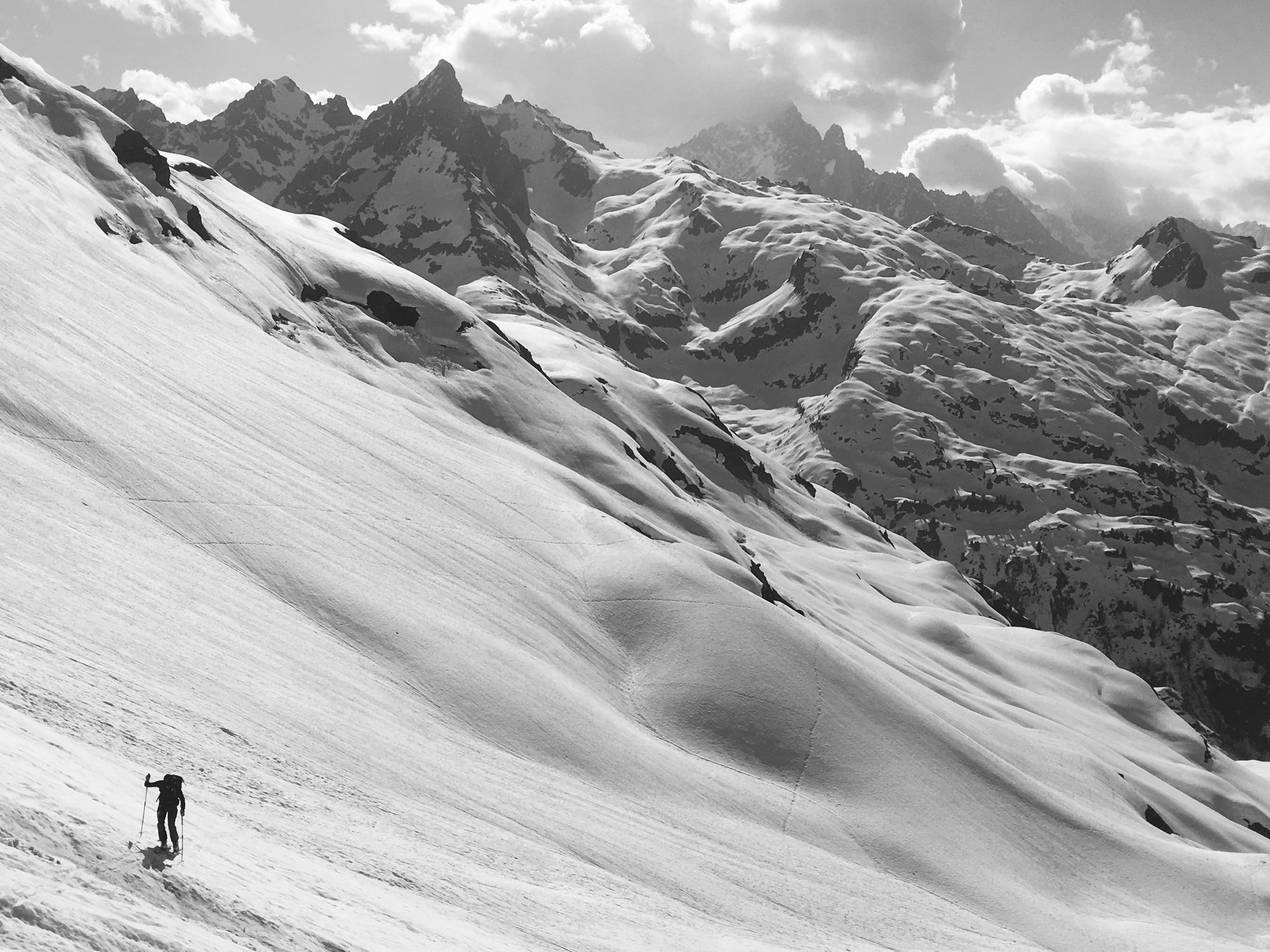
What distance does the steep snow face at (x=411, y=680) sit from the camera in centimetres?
2539

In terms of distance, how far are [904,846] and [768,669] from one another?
13.1 meters

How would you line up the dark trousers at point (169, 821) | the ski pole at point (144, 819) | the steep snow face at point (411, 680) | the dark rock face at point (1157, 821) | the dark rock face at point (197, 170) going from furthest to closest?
the dark rock face at point (197, 170)
the dark rock face at point (1157, 821)
the steep snow face at point (411, 680)
the ski pole at point (144, 819)
the dark trousers at point (169, 821)

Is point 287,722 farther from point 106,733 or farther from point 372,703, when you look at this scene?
point 106,733

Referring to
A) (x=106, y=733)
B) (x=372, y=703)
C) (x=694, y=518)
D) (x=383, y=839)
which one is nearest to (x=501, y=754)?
(x=372, y=703)

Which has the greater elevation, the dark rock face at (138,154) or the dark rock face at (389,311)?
the dark rock face at (138,154)

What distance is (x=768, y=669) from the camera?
207 ft

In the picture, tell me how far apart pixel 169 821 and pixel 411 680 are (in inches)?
1005

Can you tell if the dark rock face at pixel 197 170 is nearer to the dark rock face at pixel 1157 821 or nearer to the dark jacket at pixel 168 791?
the dark jacket at pixel 168 791

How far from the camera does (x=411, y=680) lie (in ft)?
145

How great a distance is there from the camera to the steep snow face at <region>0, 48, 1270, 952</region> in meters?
25.4

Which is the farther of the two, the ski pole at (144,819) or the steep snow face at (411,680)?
the steep snow face at (411,680)

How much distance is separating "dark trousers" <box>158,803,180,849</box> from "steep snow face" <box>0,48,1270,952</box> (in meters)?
0.41

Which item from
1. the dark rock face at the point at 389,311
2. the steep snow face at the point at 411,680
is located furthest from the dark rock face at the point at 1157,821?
the dark rock face at the point at 389,311

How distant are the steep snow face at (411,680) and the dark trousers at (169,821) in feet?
1.34
